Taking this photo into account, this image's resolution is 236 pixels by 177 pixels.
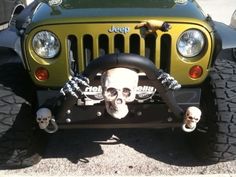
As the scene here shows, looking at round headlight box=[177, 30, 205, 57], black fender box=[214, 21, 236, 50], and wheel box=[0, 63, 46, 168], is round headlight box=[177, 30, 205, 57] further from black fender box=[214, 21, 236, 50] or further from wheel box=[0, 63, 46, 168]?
wheel box=[0, 63, 46, 168]

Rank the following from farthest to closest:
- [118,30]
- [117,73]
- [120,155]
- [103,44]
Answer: [120,155]
[103,44]
[118,30]
[117,73]

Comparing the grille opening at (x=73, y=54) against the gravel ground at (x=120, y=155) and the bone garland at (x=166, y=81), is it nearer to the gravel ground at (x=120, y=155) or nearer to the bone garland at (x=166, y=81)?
the bone garland at (x=166, y=81)

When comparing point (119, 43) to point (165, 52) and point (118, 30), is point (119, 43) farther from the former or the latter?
point (165, 52)

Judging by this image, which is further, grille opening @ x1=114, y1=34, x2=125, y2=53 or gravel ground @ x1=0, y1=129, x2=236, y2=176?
gravel ground @ x1=0, y1=129, x2=236, y2=176

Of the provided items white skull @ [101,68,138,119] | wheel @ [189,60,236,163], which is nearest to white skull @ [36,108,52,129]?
white skull @ [101,68,138,119]

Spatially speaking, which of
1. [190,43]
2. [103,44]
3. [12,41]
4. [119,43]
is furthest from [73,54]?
[190,43]

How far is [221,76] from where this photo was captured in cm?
356

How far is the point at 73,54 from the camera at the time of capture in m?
3.35

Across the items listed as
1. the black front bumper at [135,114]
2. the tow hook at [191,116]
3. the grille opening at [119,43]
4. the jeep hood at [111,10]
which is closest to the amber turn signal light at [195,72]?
the black front bumper at [135,114]

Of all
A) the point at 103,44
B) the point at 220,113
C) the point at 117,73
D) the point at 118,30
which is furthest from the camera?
the point at 220,113

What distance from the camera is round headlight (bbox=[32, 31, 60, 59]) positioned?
10.7 feet

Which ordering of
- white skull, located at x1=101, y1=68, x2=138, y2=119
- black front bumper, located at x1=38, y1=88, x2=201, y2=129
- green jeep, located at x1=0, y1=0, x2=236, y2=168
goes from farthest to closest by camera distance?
black front bumper, located at x1=38, y1=88, x2=201, y2=129 → green jeep, located at x1=0, y1=0, x2=236, y2=168 → white skull, located at x1=101, y1=68, x2=138, y2=119

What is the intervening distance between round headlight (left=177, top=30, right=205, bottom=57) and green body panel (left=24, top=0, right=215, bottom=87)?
0.03 m

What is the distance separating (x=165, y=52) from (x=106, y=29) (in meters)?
0.46
